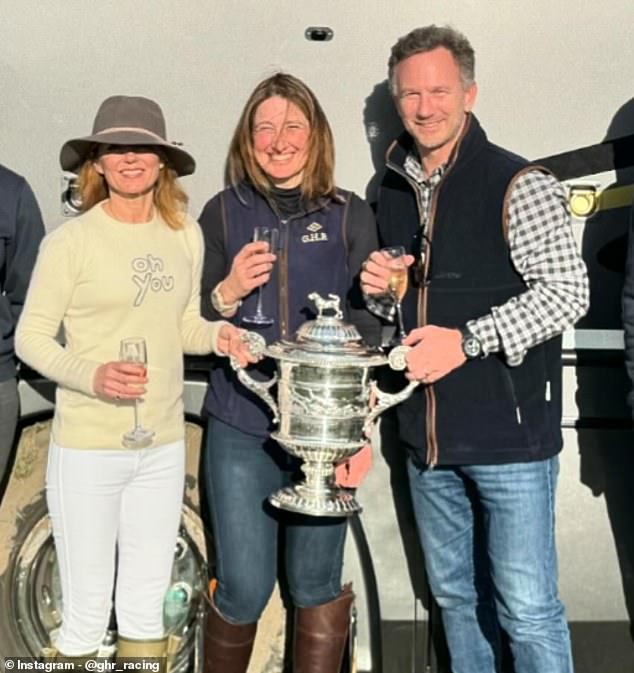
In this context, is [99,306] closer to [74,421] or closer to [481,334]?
[74,421]

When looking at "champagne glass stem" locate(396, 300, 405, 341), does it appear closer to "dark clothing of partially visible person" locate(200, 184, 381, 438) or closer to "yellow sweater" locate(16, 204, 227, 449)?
"dark clothing of partially visible person" locate(200, 184, 381, 438)

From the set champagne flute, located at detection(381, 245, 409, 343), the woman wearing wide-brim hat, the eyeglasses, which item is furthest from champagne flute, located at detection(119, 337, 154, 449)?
the eyeglasses

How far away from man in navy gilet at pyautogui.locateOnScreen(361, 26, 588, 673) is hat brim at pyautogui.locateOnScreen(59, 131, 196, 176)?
2.18 feet

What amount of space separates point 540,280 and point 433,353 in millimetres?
374

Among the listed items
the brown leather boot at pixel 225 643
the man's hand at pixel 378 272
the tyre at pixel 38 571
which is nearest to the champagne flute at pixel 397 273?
the man's hand at pixel 378 272

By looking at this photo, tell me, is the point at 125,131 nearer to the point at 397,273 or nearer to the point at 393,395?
the point at 397,273

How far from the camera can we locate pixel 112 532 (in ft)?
9.12

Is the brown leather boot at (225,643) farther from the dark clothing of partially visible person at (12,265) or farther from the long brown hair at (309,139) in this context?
the long brown hair at (309,139)

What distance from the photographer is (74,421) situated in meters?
2.72

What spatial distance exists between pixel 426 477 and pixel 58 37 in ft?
6.10

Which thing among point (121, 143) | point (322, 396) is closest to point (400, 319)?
point (322, 396)

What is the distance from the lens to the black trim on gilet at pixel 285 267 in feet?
→ 9.24

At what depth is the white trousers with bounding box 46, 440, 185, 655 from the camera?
2715 millimetres

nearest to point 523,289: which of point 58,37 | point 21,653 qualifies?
point 58,37
